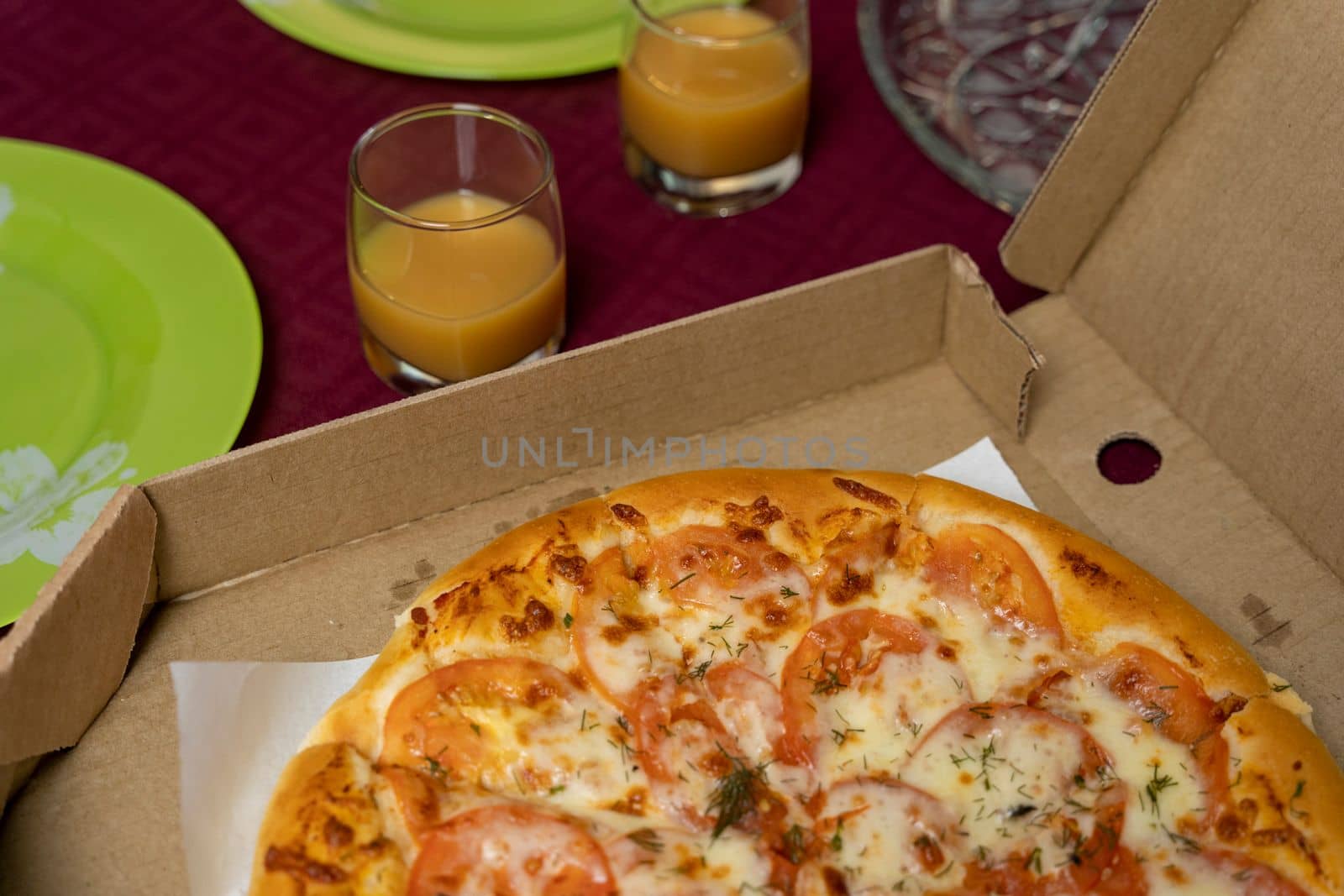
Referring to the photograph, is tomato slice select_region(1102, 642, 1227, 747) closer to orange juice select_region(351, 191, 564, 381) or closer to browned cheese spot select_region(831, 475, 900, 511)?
browned cheese spot select_region(831, 475, 900, 511)

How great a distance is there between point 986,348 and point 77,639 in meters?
0.98

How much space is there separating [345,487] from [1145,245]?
0.93 m

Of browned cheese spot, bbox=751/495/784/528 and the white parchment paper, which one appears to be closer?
the white parchment paper

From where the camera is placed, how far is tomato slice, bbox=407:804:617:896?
1.06 meters

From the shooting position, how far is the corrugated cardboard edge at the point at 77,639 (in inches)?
44.8

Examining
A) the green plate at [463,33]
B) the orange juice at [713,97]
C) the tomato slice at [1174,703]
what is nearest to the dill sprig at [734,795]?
the tomato slice at [1174,703]

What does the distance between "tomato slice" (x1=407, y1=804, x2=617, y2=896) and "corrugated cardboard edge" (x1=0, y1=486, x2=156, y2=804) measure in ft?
1.18

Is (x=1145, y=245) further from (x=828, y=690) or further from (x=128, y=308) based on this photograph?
(x=128, y=308)

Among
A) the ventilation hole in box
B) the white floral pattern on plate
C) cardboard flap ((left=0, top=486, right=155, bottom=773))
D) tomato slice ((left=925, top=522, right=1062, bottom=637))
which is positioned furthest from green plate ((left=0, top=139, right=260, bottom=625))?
the ventilation hole in box

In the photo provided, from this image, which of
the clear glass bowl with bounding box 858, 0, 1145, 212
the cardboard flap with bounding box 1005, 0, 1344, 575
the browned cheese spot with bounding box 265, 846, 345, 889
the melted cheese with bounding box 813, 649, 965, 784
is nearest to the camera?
the browned cheese spot with bounding box 265, 846, 345, 889

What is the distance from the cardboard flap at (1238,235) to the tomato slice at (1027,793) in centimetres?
48

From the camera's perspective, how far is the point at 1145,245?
159 centimetres

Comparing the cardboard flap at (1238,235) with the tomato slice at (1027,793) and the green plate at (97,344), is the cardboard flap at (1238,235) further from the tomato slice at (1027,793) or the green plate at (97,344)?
the green plate at (97,344)

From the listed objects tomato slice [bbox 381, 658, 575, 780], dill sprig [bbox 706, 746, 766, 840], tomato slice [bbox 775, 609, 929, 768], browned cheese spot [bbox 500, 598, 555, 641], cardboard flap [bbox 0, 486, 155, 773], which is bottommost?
cardboard flap [bbox 0, 486, 155, 773]
